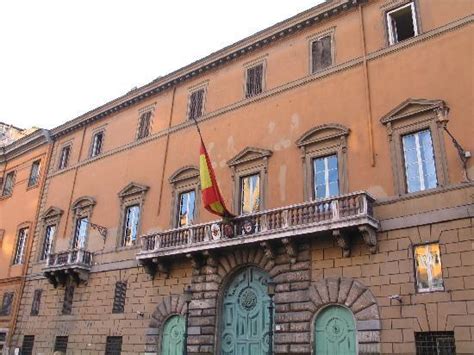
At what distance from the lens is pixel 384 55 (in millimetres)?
16188

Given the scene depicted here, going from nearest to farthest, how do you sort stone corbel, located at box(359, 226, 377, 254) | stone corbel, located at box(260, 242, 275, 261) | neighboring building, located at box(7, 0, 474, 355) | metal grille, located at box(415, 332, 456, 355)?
metal grille, located at box(415, 332, 456, 355) → neighboring building, located at box(7, 0, 474, 355) → stone corbel, located at box(359, 226, 377, 254) → stone corbel, located at box(260, 242, 275, 261)

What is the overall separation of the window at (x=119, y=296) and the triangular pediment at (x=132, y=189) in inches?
147

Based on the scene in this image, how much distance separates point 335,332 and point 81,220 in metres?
13.8

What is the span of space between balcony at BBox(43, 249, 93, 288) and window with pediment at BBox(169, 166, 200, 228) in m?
4.82

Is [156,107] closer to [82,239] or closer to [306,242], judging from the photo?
[82,239]

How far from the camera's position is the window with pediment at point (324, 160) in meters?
15.8

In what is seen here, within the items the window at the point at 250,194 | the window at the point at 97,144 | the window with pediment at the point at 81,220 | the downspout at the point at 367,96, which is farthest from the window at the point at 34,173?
the downspout at the point at 367,96

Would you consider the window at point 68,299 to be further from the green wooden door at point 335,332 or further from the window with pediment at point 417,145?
the window with pediment at point 417,145

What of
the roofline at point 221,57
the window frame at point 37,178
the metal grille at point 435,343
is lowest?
the metal grille at point 435,343

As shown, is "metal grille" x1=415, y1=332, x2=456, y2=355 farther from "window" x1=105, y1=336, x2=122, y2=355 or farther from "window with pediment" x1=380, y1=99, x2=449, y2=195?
"window" x1=105, y1=336, x2=122, y2=355

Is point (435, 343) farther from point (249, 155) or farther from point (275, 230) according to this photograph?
point (249, 155)

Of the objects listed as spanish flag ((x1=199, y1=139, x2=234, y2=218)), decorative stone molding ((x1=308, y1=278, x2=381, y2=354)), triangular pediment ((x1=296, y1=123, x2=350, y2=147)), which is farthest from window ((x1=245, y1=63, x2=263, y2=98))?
decorative stone molding ((x1=308, y1=278, x2=381, y2=354))

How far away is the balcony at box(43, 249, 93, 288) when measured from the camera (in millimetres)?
21438

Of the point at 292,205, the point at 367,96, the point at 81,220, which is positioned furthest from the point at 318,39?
the point at 81,220
